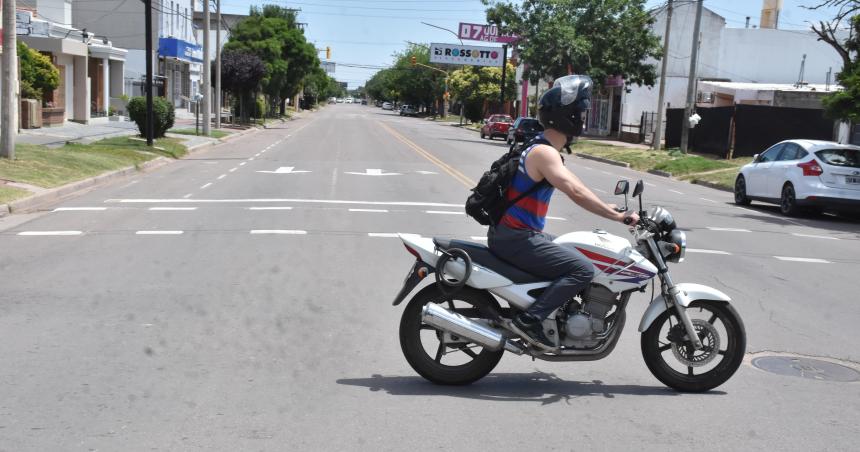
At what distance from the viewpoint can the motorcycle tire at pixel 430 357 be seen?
6.11 m

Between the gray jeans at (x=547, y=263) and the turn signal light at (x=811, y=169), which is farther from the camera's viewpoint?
the turn signal light at (x=811, y=169)

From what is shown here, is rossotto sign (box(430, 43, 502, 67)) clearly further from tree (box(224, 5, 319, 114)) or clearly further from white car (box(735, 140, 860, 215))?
white car (box(735, 140, 860, 215))

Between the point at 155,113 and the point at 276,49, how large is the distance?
1026 inches

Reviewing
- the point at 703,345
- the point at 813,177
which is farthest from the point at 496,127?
the point at 703,345

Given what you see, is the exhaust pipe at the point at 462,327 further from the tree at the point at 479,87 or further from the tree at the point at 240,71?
the tree at the point at 479,87

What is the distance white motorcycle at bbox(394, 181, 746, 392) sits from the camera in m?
5.91

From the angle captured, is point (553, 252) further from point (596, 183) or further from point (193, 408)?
point (596, 183)

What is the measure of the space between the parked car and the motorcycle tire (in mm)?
1053

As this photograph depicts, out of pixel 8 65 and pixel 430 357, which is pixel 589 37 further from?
pixel 430 357

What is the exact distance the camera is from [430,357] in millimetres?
6215

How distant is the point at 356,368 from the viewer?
21.5 feet

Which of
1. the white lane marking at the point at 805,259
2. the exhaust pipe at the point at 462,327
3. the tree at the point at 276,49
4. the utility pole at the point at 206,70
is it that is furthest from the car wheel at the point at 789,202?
the tree at the point at 276,49

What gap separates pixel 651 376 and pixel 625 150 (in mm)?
36371

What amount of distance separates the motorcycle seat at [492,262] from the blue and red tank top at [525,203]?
237 millimetres
